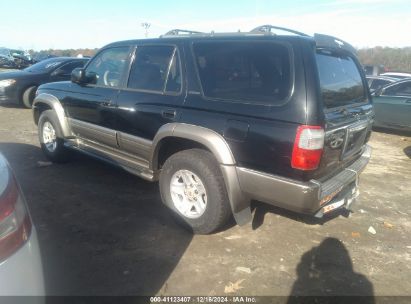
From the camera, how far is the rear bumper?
9.60 ft

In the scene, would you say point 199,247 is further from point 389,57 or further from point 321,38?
point 389,57

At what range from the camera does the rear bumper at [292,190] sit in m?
2.93

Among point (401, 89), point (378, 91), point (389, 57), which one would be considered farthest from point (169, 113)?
point (389, 57)

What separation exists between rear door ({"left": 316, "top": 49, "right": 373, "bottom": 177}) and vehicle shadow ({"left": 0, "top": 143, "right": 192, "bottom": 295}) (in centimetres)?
163

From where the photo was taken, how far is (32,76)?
10.8 meters

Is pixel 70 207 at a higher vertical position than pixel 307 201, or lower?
lower

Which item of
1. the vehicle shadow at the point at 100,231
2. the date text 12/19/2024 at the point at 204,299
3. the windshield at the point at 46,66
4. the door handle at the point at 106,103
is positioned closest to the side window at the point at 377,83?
the vehicle shadow at the point at 100,231

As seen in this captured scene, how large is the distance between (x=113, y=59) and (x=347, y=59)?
2.86 m

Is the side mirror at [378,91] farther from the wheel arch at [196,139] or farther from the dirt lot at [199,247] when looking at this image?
the wheel arch at [196,139]

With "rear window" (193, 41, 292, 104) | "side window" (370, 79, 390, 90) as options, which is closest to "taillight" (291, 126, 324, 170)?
"rear window" (193, 41, 292, 104)

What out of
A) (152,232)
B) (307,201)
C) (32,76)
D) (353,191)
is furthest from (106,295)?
(32,76)

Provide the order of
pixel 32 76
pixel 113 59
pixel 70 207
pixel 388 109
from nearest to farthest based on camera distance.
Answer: pixel 70 207 → pixel 113 59 → pixel 388 109 → pixel 32 76

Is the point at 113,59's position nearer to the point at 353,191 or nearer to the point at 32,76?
the point at 353,191

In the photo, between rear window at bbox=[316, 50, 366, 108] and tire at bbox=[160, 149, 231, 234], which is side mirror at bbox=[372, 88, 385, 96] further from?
tire at bbox=[160, 149, 231, 234]
